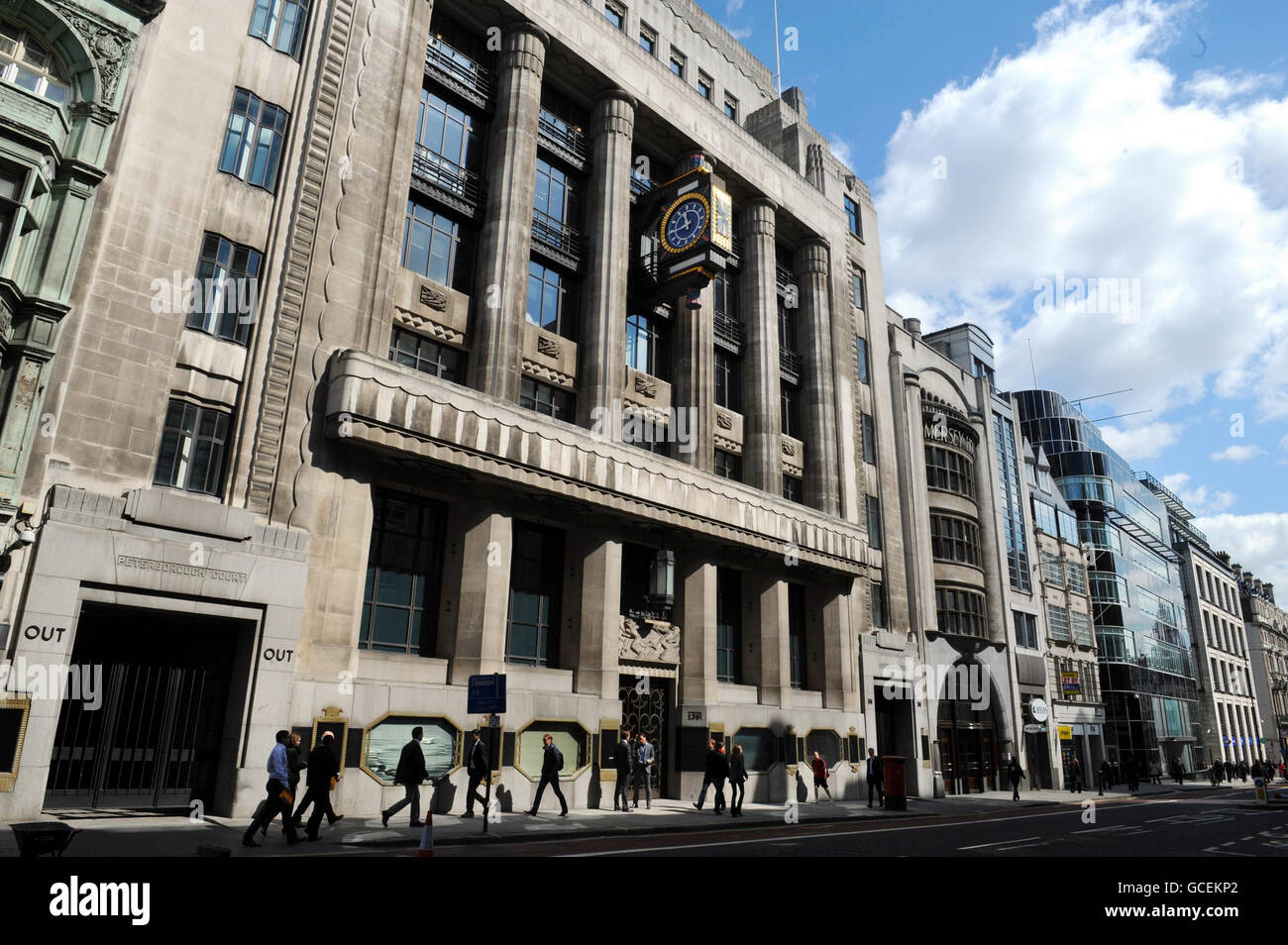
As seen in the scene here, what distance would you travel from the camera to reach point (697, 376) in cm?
3069

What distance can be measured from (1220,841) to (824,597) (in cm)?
1727

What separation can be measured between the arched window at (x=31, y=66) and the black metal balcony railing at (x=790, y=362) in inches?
1044

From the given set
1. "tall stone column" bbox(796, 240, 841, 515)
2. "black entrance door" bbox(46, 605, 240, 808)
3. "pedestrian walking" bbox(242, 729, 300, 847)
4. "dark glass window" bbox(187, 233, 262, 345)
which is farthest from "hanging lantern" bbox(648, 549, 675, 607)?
"pedestrian walking" bbox(242, 729, 300, 847)

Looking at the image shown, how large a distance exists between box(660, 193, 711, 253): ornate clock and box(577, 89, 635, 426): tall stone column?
151cm

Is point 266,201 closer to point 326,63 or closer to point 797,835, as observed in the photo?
point 326,63

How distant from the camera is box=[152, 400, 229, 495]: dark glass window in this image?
17656 millimetres

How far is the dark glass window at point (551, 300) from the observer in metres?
27.2

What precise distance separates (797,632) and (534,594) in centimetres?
1381

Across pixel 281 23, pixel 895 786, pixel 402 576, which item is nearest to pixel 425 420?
pixel 402 576

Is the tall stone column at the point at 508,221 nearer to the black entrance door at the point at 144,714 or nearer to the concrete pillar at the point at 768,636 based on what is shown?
the black entrance door at the point at 144,714

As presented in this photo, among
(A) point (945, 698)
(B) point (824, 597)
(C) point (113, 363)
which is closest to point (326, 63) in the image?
(C) point (113, 363)

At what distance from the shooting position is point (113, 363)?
16.9 m

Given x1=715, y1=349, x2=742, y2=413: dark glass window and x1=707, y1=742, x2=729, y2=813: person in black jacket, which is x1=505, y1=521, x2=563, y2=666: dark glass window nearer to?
x1=707, y1=742, x2=729, y2=813: person in black jacket

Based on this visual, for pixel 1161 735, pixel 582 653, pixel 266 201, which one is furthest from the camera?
pixel 1161 735
